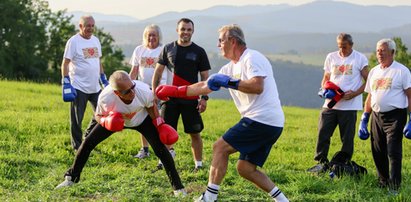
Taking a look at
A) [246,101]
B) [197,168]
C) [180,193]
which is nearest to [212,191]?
[180,193]

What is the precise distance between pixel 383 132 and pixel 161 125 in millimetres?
2791

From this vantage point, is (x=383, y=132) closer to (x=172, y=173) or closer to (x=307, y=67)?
(x=172, y=173)

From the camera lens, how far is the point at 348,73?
764 cm

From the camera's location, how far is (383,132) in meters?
6.74

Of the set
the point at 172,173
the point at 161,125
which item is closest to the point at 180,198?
the point at 172,173

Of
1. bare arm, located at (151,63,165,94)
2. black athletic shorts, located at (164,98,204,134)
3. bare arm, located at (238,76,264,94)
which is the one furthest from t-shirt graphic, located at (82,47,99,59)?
bare arm, located at (238,76,264,94)

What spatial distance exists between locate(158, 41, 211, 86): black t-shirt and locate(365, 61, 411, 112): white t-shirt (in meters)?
2.22

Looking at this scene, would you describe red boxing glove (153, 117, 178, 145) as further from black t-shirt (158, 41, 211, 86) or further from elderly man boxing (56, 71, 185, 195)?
black t-shirt (158, 41, 211, 86)

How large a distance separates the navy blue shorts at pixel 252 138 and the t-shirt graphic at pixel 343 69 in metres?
2.58

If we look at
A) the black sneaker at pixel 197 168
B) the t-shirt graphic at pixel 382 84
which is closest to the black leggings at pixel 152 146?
the black sneaker at pixel 197 168

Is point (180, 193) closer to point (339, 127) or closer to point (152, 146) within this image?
point (152, 146)

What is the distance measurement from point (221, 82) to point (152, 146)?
1441 mm

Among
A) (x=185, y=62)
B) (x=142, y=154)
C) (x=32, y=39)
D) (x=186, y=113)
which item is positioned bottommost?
(x=32, y=39)

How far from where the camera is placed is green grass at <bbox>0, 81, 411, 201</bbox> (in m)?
6.11
